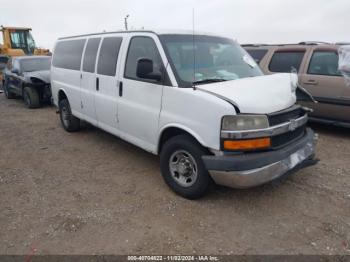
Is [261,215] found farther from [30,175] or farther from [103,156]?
[30,175]

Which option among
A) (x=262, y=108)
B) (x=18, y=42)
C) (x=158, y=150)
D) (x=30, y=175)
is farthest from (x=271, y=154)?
(x=18, y=42)

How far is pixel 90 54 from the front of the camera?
5336 millimetres

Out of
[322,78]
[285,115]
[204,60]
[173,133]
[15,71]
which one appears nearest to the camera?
[285,115]

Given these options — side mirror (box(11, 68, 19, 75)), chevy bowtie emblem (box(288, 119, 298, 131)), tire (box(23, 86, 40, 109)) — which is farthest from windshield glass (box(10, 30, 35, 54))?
chevy bowtie emblem (box(288, 119, 298, 131))

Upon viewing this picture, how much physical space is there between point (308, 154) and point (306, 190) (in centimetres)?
49

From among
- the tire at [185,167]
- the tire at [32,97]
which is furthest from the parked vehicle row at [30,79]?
the tire at [185,167]

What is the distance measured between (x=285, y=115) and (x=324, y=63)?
10.7 ft

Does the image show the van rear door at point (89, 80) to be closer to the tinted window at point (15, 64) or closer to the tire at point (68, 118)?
the tire at point (68, 118)

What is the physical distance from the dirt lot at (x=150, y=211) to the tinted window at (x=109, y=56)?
143 centimetres

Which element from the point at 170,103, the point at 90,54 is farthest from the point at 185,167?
the point at 90,54

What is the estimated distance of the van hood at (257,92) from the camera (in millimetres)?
3115

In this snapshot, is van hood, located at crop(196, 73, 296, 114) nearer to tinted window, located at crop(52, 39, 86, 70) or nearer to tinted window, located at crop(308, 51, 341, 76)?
tinted window, located at crop(308, 51, 341, 76)

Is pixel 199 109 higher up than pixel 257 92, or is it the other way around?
pixel 257 92

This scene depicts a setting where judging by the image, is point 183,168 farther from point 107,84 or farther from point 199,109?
point 107,84
